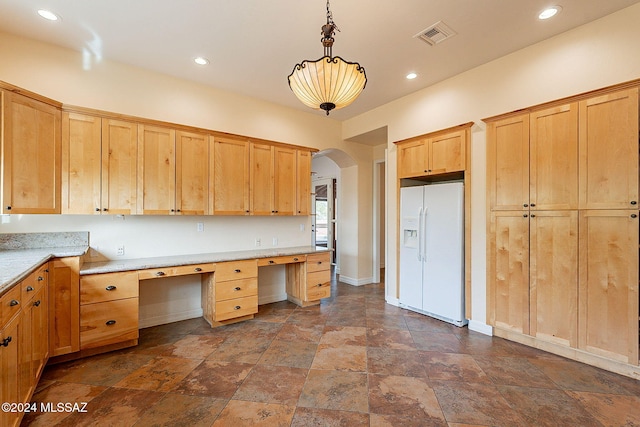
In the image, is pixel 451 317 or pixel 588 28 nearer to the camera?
pixel 588 28

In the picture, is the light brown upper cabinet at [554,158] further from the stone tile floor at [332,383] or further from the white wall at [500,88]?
the stone tile floor at [332,383]

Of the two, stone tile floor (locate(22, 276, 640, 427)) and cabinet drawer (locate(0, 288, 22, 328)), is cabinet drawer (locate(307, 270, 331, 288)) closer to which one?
stone tile floor (locate(22, 276, 640, 427))

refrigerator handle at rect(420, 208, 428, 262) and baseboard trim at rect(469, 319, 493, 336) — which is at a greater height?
refrigerator handle at rect(420, 208, 428, 262)

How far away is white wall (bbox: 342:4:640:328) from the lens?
2.45 metres

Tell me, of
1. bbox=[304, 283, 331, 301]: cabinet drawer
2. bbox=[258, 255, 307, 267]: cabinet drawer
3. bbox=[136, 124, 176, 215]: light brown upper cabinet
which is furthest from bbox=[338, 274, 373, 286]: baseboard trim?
bbox=[136, 124, 176, 215]: light brown upper cabinet

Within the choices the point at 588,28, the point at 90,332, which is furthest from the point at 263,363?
the point at 588,28

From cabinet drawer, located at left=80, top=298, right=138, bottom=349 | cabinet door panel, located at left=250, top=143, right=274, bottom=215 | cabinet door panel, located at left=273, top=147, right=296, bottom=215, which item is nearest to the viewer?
cabinet drawer, located at left=80, top=298, right=138, bottom=349

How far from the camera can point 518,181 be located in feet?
9.81

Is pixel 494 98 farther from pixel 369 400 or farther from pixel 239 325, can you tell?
pixel 239 325

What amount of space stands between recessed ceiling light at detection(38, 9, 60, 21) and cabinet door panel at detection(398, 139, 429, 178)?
3.95 m

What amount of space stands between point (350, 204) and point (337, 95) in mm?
3619

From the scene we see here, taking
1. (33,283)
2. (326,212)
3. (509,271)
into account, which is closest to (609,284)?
(509,271)

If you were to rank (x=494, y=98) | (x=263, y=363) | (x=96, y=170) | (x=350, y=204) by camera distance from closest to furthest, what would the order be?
(x=263, y=363)
(x=96, y=170)
(x=494, y=98)
(x=350, y=204)

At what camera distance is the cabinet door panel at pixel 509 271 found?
2.94 meters
